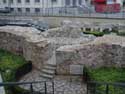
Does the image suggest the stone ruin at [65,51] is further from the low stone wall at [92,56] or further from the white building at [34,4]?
the white building at [34,4]

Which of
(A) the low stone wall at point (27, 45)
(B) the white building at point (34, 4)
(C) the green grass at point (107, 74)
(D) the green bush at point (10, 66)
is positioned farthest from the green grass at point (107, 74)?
(B) the white building at point (34, 4)

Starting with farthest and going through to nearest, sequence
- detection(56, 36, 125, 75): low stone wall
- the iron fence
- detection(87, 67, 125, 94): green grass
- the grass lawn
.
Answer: the iron fence → detection(56, 36, 125, 75): low stone wall → the grass lawn → detection(87, 67, 125, 94): green grass

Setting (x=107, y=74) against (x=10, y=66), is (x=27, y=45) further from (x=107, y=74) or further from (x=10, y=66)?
(x=107, y=74)

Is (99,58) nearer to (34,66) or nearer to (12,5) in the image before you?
(34,66)

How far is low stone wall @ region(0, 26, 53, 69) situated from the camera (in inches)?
571

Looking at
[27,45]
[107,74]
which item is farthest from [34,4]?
[107,74]

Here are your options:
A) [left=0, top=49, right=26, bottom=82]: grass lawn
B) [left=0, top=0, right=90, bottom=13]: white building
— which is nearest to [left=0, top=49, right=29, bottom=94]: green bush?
[left=0, top=49, right=26, bottom=82]: grass lawn

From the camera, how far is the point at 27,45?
15234mm

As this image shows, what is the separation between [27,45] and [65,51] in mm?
2513

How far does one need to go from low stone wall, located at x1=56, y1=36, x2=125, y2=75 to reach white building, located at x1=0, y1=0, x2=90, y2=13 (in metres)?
25.7

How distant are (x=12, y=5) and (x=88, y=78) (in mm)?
32606

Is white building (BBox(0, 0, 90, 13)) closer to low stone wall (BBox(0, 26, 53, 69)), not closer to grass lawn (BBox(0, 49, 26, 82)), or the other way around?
low stone wall (BBox(0, 26, 53, 69))

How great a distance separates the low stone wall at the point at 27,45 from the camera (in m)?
14.5

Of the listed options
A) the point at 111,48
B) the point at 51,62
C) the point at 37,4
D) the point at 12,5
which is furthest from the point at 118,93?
the point at 12,5
